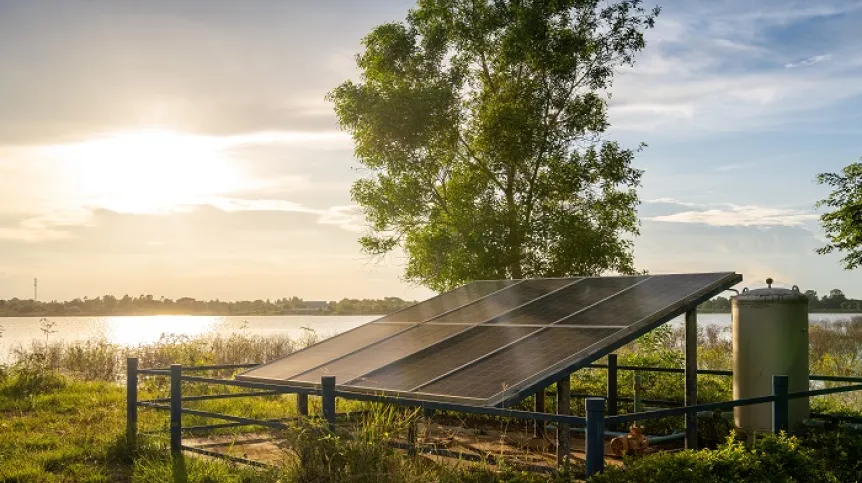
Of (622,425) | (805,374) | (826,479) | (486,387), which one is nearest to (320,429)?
(486,387)

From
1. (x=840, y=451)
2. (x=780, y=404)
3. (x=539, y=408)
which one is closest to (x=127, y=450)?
(x=539, y=408)

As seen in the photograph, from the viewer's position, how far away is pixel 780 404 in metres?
9.31

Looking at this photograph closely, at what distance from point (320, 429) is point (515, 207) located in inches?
525

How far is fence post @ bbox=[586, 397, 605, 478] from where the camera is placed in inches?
272

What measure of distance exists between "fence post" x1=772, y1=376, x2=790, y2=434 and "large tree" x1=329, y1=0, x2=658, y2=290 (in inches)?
430

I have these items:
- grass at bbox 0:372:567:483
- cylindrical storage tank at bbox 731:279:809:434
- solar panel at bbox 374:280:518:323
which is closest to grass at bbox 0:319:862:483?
grass at bbox 0:372:567:483

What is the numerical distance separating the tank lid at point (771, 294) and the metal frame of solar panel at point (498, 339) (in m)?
0.51

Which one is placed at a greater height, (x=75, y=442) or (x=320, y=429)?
(x=320, y=429)

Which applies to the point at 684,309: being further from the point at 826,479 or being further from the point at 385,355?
the point at 385,355

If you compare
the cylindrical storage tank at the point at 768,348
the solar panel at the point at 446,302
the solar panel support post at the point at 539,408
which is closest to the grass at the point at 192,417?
the cylindrical storage tank at the point at 768,348

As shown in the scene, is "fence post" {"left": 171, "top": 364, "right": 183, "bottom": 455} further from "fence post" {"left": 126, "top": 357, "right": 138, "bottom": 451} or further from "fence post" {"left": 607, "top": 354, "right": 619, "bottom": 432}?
"fence post" {"left": 607, "top": 354, "right": 619, "bottom": 432}

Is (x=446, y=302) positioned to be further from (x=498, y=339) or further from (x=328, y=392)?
(x=328, y=392)

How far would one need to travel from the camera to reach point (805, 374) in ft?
33.0

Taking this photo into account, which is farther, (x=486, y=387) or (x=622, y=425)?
(x=622, y=425)
